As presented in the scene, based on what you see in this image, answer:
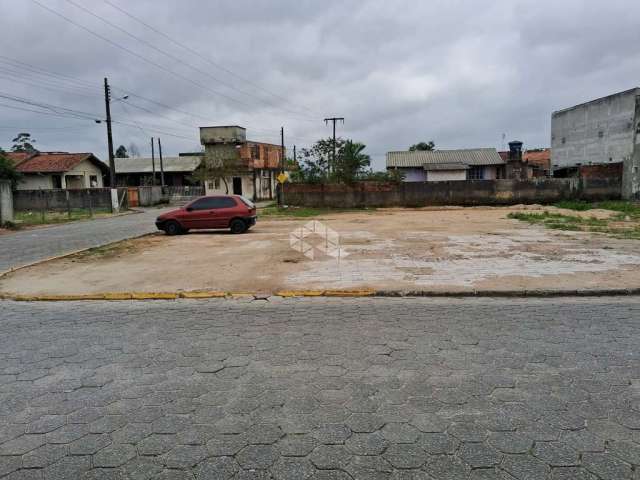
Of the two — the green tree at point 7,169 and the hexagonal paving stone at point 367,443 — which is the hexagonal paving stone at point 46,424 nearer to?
the hexagonal paving stone at point 367,443

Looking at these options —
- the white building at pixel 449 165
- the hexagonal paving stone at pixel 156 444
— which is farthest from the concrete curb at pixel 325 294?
the white building at pixel 449 165

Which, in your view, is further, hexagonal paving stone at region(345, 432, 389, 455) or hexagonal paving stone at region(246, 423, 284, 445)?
hexagonal paving stone at region(246, 423, 284, 445)

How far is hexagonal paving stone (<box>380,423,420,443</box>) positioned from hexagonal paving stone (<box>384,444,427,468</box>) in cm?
7

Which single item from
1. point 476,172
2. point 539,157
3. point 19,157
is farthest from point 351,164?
point 539,157

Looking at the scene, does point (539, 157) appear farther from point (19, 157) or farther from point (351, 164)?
point (19, 157)

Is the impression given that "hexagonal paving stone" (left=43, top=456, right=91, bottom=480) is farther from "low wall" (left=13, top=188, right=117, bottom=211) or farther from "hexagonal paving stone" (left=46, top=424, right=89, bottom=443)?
"low wall" (left=13, top=188, right=117, bottom=211)

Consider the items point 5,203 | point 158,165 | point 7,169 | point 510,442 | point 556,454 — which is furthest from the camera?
point 158,165

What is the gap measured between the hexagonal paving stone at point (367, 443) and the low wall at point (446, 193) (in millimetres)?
30766

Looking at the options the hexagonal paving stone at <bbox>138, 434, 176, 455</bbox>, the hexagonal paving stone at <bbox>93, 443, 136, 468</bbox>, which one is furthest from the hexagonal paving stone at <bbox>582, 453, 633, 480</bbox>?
the hexagonal paving stone at <bbox>93, 443, 136, 468</bbox>

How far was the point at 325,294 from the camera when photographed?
7684 millimetres

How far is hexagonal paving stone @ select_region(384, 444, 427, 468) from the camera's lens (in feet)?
9.39

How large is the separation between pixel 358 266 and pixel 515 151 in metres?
44.2

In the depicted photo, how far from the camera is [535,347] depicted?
4.89 meters

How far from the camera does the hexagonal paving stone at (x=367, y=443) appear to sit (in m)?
3.01
